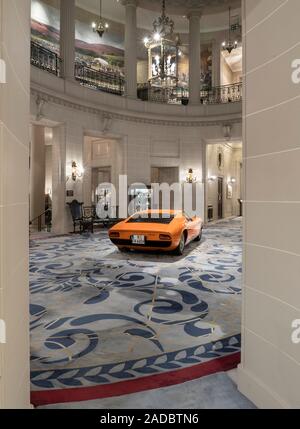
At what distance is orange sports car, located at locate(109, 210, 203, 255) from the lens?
711cm

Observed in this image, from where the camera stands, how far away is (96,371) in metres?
2.63

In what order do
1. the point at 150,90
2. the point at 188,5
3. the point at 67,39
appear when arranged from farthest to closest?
1. the point at 150,90
2. the point at 188,5
3. the point at 67,39

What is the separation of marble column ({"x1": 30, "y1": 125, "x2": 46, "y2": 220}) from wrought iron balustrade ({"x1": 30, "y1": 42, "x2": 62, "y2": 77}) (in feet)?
9.27

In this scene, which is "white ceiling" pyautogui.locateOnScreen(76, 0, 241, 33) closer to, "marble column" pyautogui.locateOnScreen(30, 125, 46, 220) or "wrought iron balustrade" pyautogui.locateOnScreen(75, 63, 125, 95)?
"wrought iron balustrade" pyautogui.locateOnScreen(75, 63, 125, 95)

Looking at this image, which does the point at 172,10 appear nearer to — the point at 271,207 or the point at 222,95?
the point at 222,95

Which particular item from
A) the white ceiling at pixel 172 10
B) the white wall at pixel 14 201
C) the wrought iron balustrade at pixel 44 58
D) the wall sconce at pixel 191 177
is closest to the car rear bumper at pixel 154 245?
the white wall at pixel 14 201

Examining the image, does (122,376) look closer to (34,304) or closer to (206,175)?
(34,304)

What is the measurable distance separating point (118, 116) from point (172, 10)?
690 cm

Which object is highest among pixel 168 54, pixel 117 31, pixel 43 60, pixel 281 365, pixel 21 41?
pixel 117 31

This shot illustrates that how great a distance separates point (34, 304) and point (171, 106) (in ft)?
46.3

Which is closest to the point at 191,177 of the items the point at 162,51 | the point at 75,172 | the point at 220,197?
the point at 220,197

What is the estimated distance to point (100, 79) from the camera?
56.0 feet

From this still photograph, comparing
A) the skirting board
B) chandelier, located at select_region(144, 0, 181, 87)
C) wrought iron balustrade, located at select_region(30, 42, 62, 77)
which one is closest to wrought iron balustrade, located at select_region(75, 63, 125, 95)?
wrought iron balustrade, located at select_region(30, 42, 62, 77)

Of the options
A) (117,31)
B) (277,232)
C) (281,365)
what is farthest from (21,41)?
(117,31)
